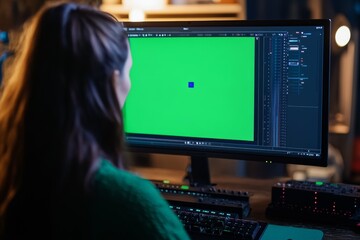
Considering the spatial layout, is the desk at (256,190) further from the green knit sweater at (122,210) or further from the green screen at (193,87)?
the green knit sweater at (122,210)

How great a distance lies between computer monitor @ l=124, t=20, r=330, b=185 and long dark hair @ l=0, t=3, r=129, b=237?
62 cm

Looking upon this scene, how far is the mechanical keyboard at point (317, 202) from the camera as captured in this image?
141 cm

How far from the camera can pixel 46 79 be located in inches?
34.9

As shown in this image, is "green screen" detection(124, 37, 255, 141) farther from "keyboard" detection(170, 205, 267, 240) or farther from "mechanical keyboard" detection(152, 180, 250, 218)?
"keyboard" detection(170, 205, 267, 240)

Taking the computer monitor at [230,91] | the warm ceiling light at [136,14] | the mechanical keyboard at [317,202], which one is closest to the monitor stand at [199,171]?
the computer monitor at [230,91]

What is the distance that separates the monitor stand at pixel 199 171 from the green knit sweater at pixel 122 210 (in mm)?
739

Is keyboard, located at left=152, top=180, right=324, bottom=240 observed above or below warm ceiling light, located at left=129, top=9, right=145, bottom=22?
below

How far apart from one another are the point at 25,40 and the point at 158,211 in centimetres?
35

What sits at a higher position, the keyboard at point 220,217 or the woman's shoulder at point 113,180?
the woman's shoulder at point 113,180

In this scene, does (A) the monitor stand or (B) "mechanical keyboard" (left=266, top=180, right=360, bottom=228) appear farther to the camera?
(A) the monitor stand

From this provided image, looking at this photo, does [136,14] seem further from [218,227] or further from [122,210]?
[122,210]

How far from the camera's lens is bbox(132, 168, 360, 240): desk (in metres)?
1.36

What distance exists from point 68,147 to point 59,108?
0.06 metres

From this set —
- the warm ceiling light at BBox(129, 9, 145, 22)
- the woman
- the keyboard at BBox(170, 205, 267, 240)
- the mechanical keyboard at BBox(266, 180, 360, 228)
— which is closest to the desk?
the mechanical keyboard at BBox(266, 180, 360, 228)
